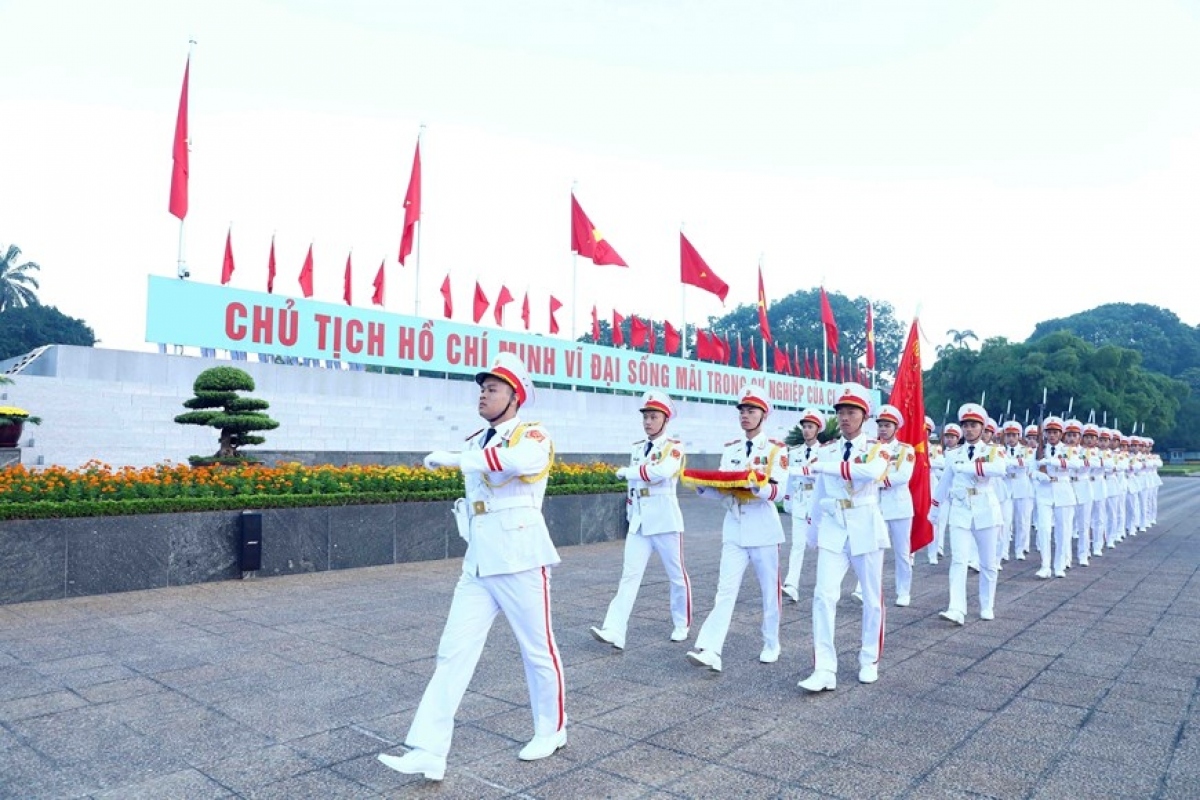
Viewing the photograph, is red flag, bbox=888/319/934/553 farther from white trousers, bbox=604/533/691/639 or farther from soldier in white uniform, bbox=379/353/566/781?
soldier in white uniform, bbox=379/353/566/781

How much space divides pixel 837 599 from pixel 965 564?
9.13 feet

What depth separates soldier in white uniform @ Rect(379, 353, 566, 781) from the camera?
3713 millimetres

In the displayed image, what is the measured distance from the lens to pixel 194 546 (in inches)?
326

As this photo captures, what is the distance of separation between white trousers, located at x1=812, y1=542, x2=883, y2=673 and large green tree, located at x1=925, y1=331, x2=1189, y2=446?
3534 centimetres

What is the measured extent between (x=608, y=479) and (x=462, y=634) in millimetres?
10320

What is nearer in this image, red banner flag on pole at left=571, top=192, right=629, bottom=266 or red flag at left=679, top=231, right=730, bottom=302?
red banner flag on pole at left=571, top=192, right=629, bottom=266

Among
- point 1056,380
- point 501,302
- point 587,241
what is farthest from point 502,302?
point 1056,380

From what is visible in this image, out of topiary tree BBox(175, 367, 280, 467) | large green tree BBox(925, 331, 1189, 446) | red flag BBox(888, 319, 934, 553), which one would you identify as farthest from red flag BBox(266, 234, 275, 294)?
large green tree BBox(925, 331, 1189, 446)

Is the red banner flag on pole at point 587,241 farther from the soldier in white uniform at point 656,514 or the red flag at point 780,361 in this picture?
the soldier in white uniform at point 656,514

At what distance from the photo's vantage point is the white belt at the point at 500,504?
3.90 meters

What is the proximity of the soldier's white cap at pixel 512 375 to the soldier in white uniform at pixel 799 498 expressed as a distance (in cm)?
481

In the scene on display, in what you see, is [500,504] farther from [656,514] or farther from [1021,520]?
[1021,520]

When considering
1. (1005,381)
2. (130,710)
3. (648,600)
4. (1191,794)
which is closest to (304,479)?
(648,600)

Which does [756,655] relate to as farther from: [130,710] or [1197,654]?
[130,710]
